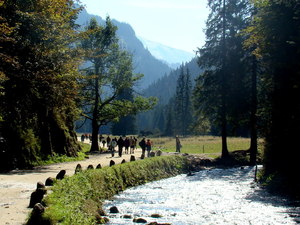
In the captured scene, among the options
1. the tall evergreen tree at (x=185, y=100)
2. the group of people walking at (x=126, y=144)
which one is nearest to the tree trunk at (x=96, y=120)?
the group of people walking at (x=126, y=144)

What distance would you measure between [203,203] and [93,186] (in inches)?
196

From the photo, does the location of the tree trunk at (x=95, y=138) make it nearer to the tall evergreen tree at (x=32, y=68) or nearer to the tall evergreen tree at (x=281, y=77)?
the tall evergreen tree at (x=32, y=68)

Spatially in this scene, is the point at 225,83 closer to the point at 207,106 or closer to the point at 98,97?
the point at 207,106

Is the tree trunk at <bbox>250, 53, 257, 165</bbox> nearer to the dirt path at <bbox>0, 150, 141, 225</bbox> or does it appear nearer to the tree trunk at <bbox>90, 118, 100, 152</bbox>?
the tree trunk at <bbox>90, 118, 100, 152</bbox>

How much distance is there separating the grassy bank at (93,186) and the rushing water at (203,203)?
0.75m

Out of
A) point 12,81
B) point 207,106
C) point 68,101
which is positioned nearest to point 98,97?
point 207,106

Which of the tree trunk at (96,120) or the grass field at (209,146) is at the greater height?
the tree trunk at (96,120)

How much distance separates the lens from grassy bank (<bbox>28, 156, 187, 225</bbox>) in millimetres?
9833

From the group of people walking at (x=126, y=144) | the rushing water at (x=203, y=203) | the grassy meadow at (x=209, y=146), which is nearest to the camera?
the rushing water at (x=203, y=203)

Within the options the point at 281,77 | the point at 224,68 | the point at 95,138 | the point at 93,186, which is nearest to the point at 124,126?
the point at 95,138

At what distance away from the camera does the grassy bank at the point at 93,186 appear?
9833 millimetres

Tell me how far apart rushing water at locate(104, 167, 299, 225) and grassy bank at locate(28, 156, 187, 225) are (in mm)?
751

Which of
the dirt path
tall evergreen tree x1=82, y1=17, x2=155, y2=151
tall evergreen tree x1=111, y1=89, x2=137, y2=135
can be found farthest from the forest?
tall evergreen tree x1=111, y1=89, x2=137, y2=135

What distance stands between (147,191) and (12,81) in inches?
358
